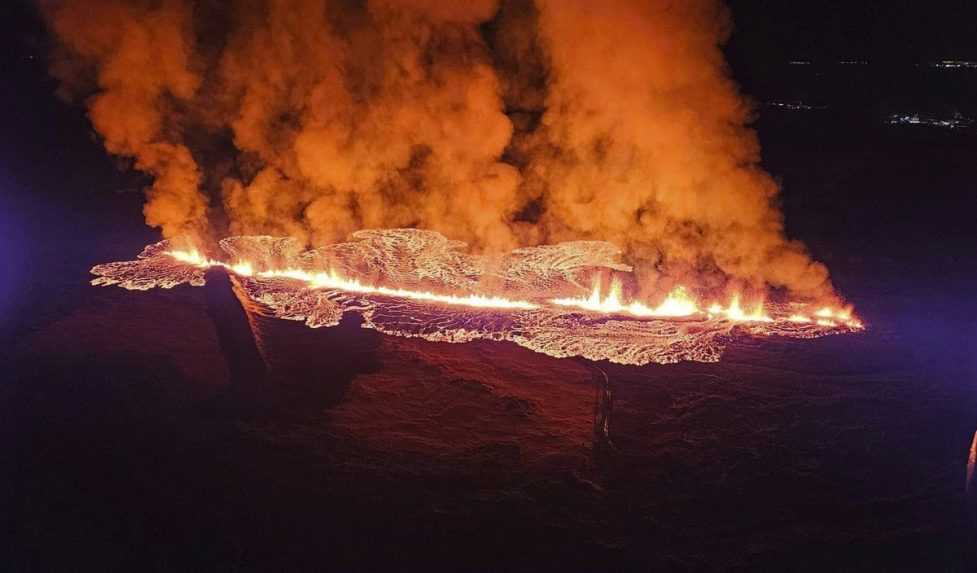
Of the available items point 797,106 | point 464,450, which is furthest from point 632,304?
point 797,106

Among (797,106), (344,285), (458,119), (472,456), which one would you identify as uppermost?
(797,106)

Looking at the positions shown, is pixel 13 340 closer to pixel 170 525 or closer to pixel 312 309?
pixel 312 309

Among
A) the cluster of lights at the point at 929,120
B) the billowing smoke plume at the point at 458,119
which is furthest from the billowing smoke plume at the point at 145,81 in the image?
the cluster of lights at the point at 929,120

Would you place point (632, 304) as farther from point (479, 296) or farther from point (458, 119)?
point (458, 119)

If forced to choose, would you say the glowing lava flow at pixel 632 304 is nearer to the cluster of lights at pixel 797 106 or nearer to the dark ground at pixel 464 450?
the dark ground at pixel 464 450

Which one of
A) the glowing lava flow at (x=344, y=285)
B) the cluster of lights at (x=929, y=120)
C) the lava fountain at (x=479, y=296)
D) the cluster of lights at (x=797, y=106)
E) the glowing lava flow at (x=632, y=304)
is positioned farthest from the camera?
the cluster of lights at (x=797, y=106)
